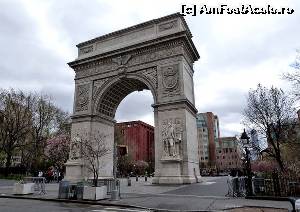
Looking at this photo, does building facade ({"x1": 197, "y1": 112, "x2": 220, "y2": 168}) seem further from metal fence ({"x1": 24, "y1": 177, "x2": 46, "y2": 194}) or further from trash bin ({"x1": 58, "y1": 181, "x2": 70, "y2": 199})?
trash bin ({"x1": 58, "y1": 181, "x2": 70, "y2": 199})

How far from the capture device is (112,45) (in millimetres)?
31266

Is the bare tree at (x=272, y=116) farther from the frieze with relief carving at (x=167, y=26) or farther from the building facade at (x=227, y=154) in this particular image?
the building facade at (x=227, y=154)

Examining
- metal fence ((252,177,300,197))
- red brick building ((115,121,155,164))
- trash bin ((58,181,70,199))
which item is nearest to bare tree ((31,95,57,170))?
trash bin ((58,181,70,199))

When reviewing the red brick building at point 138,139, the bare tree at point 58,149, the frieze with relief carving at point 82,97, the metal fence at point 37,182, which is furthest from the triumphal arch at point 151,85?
the red brick building at point 138,139

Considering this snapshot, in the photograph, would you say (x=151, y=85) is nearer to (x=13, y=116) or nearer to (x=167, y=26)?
(x=167, y=26)

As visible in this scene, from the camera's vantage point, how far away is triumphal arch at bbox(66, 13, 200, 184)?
2430 centimetres

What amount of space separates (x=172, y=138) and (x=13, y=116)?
27183 mm

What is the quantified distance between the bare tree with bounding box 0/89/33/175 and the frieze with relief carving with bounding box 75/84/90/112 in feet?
44.0

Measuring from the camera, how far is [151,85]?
90.9ft

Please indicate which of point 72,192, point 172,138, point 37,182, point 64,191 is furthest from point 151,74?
point 64,191

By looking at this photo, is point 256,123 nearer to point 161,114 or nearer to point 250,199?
point 161,114

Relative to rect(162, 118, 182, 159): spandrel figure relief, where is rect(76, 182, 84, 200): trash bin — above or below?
below

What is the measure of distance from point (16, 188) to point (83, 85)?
53.3 ft

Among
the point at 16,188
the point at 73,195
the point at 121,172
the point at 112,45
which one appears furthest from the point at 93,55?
the point at 121,172
